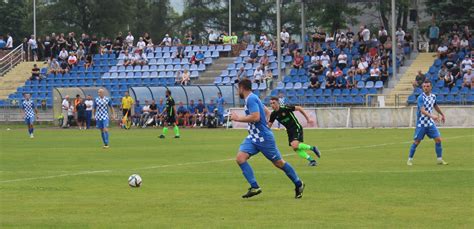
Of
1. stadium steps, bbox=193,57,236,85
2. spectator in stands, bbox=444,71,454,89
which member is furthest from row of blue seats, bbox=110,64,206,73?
spectator in stands, bbox=444,71,454,89

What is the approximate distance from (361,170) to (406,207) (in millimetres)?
7779

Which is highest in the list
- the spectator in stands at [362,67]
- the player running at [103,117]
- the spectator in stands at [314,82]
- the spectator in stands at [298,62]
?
the spectator in stands at [298,62]

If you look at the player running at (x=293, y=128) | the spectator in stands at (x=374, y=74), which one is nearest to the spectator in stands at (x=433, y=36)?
the spectator in stands at (x=374, y=74)

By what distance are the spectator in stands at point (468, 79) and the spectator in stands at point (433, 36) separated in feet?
22.5

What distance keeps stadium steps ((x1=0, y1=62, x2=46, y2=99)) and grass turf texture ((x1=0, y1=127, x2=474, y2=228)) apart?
3395 centimetres

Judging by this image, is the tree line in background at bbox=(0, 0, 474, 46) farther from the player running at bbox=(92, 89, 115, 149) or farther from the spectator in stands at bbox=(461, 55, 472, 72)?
the player running at bbox=(92, 89, 115, 149)

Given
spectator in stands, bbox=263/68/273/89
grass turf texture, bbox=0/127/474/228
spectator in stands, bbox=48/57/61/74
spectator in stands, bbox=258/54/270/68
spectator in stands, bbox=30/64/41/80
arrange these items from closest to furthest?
grass turf texture, bbox=0/127/474/228
spectator in stands, bbox=263/68/273/89
spectator in stands, bbox=258/54/270/68
spectator in stands, bbox=30/64/41/80
spectator in stands, bbox=48/57/61/74

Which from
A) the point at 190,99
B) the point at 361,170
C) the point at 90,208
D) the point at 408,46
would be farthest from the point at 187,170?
the point at 408,46

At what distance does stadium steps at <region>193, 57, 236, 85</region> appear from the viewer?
62625mm

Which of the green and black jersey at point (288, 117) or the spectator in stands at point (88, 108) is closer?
the green and black jersey at point (288, 117)

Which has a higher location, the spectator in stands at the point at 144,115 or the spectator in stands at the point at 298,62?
the spectator in stands at the point at 298,62

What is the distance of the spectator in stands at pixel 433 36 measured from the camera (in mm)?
57281

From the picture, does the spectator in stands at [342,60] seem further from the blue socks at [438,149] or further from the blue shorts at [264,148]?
the blue shorts at [264,148]

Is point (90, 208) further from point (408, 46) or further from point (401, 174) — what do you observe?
point (408, 46)
